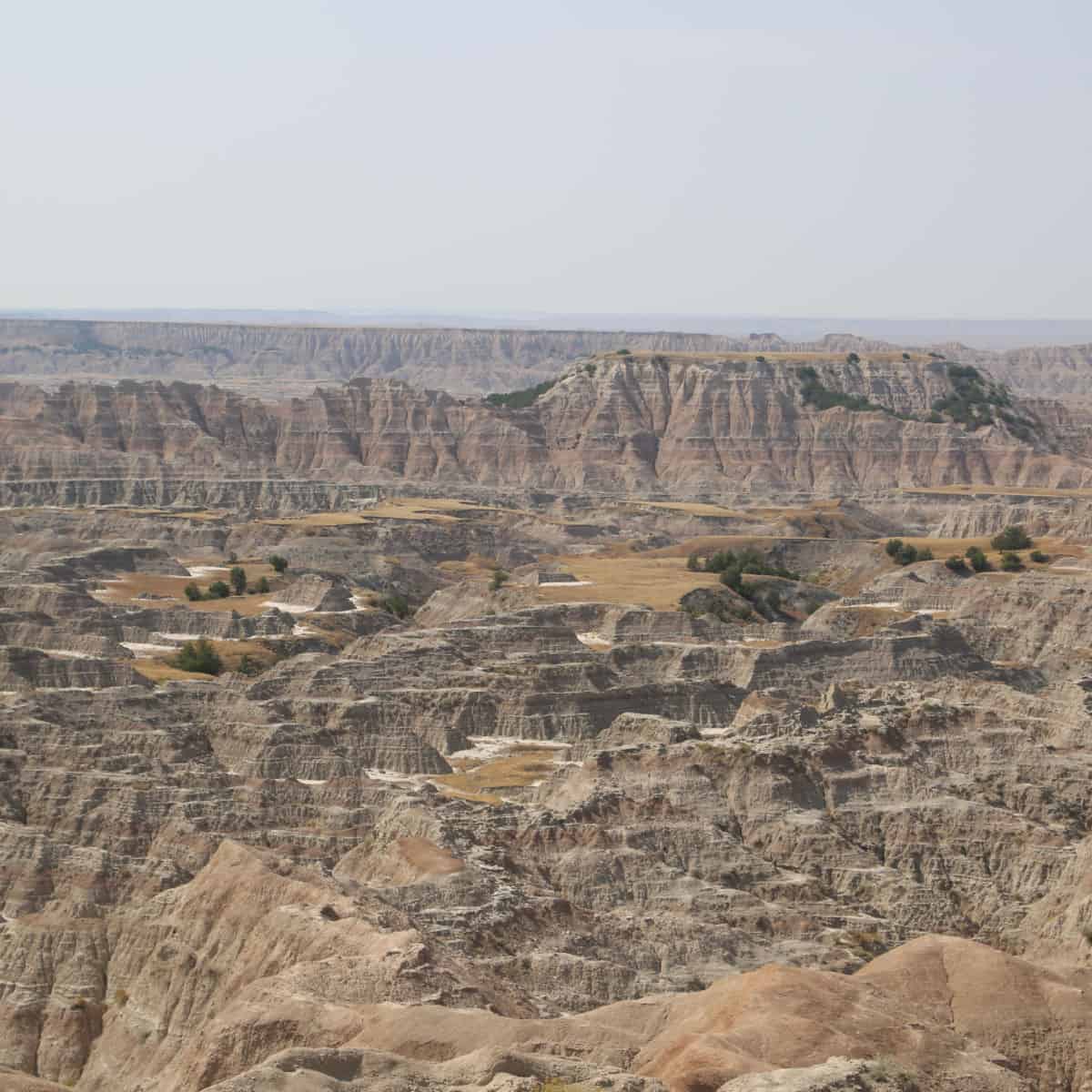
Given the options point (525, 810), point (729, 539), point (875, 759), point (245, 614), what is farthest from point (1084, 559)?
point (525, 810)

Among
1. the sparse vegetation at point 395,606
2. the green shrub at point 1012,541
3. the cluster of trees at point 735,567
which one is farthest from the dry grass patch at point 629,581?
the green shrub at point 1012,541

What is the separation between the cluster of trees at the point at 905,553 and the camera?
171000mm

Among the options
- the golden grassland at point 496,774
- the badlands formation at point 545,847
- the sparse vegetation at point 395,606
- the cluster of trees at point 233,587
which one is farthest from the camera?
the cluster of trees at point 233,587

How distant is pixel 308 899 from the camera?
61344 millimetres

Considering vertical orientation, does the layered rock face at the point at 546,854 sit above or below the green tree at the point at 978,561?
above

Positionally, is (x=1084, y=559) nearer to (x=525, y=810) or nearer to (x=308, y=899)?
(x=525, y=810)

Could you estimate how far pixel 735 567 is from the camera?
162625 mm

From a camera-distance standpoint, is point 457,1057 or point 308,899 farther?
point 308,899

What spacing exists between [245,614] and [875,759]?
64679 mm

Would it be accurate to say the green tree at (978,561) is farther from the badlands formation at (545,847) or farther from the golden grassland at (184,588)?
the golden grassland at (184,588)

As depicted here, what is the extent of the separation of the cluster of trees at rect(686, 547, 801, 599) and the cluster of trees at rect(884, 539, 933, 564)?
6.71 meters

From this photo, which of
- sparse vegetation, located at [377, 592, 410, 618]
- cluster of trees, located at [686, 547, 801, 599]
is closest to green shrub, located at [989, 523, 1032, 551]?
cluster of trees, located at [686, 547, 801, 599]

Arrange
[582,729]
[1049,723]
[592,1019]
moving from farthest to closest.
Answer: [582,729]
[1049,723]
[592,1019]

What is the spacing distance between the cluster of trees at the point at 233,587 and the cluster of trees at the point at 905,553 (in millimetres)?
42330
